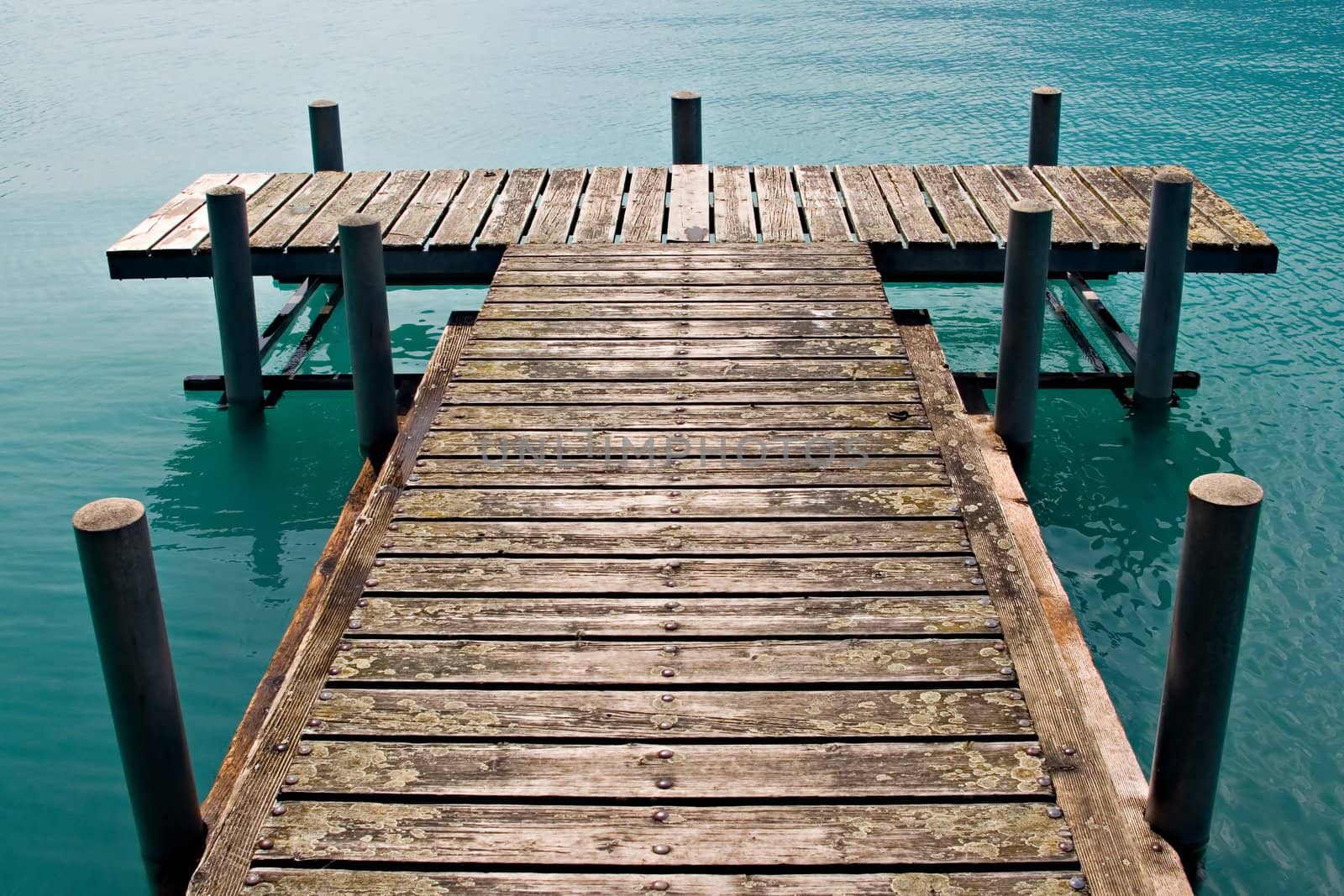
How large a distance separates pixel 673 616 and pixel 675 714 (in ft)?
1.80

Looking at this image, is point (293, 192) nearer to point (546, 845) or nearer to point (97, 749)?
point (97, 749)

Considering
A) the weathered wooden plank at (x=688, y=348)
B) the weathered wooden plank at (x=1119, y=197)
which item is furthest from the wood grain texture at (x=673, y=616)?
the weathered wooden plank at (x=1119, y=197)

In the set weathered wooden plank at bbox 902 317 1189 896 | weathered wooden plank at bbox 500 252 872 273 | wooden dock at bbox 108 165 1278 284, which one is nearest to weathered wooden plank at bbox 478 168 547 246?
wooden dock at bbox 108 165 1278 284

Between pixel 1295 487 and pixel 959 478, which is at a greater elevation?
pixel 959 478

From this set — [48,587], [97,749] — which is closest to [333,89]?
[48,587]

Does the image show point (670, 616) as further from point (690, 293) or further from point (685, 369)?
point (690, 293)

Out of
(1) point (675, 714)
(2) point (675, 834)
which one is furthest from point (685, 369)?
(2) point (675, 834)

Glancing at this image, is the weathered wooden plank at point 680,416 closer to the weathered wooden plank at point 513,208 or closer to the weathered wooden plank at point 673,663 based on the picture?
the weathered wooden plank at point 673,663

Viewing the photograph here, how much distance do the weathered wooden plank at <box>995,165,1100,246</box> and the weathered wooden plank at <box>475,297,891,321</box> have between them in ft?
3.99

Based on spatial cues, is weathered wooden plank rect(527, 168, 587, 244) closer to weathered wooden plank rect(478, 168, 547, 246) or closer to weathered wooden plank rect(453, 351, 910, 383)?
weathered wooden plank rect(478, 168, 547, 246)

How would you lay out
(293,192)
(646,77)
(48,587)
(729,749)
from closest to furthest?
1. (729,749)
2. (48,587)
3. (293,192)
4. (646,77)

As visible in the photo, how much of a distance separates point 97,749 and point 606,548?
9.12ft

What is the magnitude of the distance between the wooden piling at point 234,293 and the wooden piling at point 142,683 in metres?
3.88

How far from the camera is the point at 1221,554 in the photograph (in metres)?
3.78
